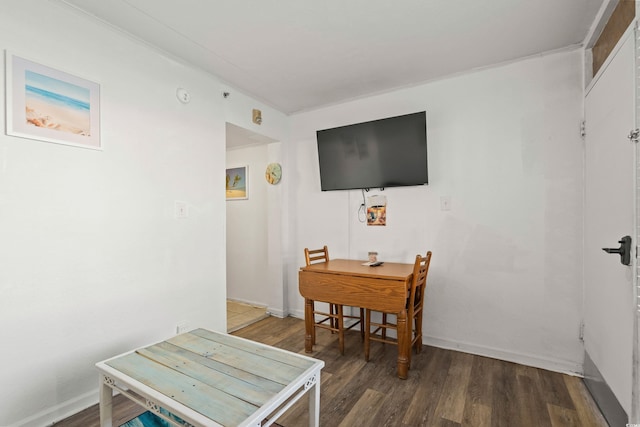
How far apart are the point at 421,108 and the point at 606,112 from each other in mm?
1363

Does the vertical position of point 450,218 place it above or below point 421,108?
below

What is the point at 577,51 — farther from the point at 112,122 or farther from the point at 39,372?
the point at 39,372

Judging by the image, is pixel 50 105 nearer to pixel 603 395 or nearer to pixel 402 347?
pixel 402 347

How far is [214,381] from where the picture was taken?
1.29m

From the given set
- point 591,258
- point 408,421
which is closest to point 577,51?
point 591,258

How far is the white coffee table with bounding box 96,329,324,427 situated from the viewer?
1112 millimetres

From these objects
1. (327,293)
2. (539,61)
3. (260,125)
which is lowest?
(327,293)

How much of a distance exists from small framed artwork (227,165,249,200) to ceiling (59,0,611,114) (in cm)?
155

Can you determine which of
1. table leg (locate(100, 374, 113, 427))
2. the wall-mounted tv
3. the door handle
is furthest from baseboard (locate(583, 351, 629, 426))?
table leg (locate(100, 374, 113, 427))

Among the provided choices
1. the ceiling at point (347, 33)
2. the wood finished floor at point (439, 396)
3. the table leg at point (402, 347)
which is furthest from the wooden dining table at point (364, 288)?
the ceiling at point (347, 33)

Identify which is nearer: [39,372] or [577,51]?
[39,372]

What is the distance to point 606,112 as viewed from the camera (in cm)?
173

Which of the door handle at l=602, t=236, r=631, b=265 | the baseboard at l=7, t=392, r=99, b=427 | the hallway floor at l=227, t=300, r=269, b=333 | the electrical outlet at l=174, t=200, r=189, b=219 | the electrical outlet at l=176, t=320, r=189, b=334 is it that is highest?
the electrical outlet at l=174, t=200, r=189, b=219

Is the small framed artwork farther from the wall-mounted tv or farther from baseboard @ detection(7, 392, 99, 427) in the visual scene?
baseboard @ detection(7, 392, 99, 427)
